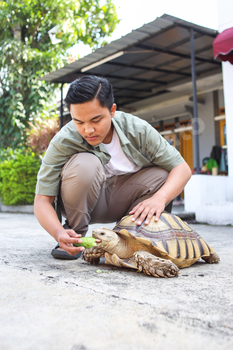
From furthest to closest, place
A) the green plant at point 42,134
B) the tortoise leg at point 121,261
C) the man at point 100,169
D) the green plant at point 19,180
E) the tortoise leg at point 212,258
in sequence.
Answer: the green plant at point 42,134 < the green plant at point 19,180 < the tortoise leg at point 212,258 < the man at point 100,169 < the tortoise leg at point 121,261

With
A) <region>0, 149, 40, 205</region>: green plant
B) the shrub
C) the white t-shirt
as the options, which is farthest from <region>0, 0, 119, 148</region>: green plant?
the white t-shirt

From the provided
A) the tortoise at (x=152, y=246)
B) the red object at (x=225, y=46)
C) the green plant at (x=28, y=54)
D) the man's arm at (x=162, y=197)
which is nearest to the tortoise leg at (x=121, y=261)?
the tortoise at (x=152, y=246)

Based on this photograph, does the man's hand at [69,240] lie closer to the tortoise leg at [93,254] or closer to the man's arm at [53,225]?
the man's arm at [53,225]

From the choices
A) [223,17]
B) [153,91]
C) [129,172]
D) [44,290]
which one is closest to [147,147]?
[129,172]

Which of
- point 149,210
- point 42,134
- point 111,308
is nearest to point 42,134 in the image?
point 42,134

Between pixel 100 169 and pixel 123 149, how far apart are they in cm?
19

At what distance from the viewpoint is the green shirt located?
195 cm

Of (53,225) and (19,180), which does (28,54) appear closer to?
(19,180)

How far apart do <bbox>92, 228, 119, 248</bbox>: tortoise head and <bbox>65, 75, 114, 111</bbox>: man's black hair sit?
26.9 inches

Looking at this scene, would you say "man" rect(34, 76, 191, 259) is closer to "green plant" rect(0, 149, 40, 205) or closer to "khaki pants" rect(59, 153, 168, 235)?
"khaki pants" rect(59, 153, 168, 235)

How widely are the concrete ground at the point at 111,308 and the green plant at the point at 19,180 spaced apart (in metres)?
Result: 4.93

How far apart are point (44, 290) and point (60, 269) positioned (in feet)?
1.27

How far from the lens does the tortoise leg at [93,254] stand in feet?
5.88

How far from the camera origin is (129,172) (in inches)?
86.5
